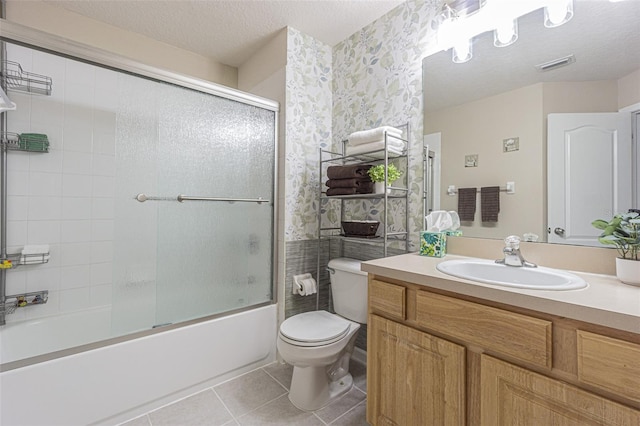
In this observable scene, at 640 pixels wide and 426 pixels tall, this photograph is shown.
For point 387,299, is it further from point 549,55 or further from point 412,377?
point 549,55

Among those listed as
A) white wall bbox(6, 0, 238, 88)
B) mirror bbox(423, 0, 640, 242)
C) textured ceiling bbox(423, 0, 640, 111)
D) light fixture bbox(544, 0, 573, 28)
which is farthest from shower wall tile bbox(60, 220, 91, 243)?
light fixture bbox(544, 0, 573, 28)

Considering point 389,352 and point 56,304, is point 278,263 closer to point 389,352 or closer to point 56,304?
point 389,352

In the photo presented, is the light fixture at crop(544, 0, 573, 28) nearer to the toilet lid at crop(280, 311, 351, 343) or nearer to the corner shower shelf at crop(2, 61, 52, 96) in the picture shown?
the toilet lid at crop(280, 311, 351, 343)

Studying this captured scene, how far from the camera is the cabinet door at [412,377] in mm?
976

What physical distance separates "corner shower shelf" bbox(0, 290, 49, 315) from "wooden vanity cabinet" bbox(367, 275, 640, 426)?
1947mm

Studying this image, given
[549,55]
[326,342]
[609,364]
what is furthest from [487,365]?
[549,55]

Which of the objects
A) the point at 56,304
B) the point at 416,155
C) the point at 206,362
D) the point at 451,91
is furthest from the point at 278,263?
the point at 451,91

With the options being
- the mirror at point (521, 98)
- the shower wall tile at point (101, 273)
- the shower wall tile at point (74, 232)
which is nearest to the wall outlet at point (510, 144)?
the mirror at point (521, 98)

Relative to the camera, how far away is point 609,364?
2.27ft

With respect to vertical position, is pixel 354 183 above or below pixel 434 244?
above

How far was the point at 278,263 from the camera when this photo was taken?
80.2 inches

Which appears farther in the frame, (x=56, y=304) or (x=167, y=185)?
(x=56, y=304)

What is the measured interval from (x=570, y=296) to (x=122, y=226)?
193 cm

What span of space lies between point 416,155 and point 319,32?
1208 mm
